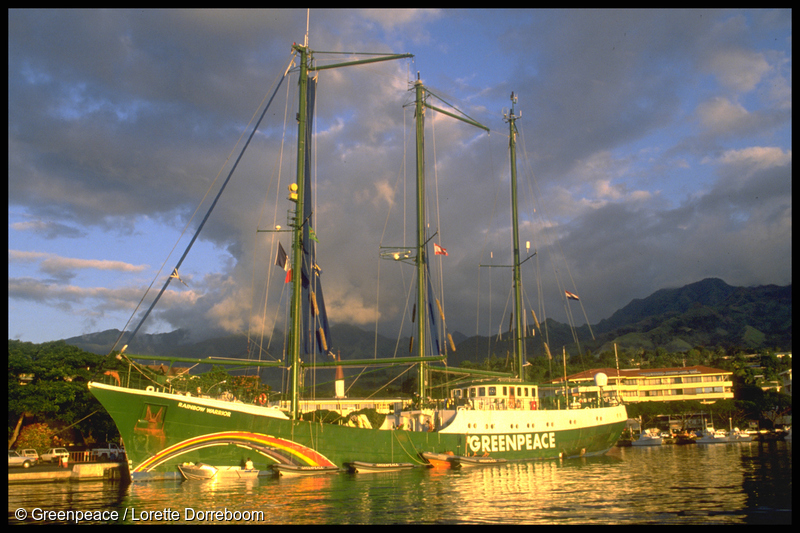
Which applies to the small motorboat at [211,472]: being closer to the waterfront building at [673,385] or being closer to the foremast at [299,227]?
the foremast at [299,227]

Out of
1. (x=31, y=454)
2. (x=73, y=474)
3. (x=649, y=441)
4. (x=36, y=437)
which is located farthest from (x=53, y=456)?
(x=649, y=441)

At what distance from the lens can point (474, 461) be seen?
31969 millimetres

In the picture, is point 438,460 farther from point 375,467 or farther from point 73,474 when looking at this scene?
point 73,474

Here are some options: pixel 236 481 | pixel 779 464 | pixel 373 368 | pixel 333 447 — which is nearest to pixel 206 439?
pixel 236 481

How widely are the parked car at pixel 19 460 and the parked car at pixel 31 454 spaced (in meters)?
0.45

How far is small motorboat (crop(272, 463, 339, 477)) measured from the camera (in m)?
26.5

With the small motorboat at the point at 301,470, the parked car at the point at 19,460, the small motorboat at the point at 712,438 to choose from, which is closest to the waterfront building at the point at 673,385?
the small motorboat at the point at 712,438

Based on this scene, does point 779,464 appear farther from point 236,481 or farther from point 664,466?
point 236,481

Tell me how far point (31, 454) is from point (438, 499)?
3164 centimetres

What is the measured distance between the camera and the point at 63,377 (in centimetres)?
4603

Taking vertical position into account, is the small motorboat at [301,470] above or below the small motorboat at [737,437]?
above

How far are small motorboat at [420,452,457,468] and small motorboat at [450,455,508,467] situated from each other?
0.70 feet

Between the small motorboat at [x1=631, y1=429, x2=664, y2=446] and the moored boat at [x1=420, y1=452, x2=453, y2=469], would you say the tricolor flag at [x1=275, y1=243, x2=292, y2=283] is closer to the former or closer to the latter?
the moored boat at [x1=420, y1=452, x2=453, y2=469]

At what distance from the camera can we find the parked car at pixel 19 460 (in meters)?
35.2
